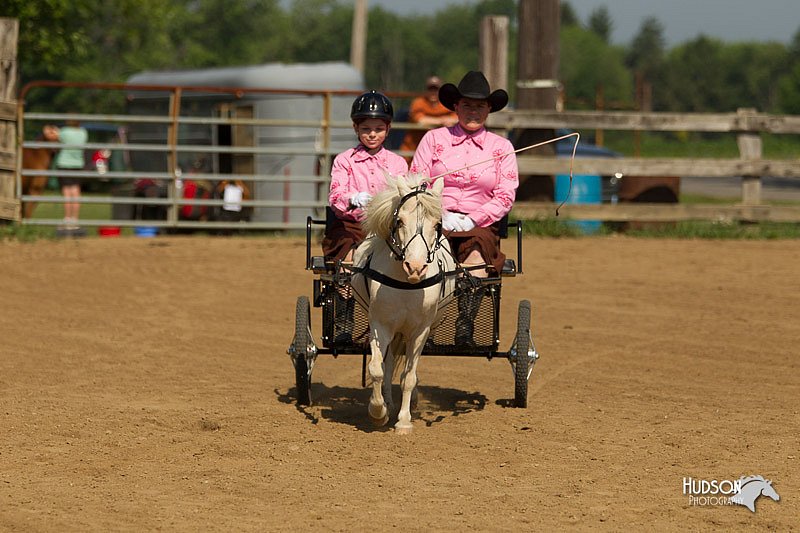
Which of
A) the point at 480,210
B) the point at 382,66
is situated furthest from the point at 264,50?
the point at 480,210

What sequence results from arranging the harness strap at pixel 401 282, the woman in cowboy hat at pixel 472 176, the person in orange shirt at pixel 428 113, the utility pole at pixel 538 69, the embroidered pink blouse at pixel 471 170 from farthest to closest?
the utility pole at pixel 538 69
the person in orange shirt at pixel 428 113
the embroidered pink blouse at pixel 471 170
the woman in cowboy hat at pixel 472 176
the harness strap at pixel 401 282

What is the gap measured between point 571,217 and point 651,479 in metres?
10.5

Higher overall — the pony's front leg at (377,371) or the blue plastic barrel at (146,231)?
the blue plastic barrel at (146,231)

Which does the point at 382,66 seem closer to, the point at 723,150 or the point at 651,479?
the point at 723,150

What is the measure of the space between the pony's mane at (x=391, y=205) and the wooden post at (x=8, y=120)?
33.3 ft

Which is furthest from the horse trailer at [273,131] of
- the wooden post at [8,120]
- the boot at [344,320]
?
the boot at [344,320]

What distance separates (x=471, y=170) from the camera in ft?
23.7

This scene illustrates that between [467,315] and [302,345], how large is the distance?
1022 millimetres

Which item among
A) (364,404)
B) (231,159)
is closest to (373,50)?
(231,159)

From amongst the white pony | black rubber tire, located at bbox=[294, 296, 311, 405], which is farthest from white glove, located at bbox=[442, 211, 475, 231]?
black rubber tire, located at bbox=[294, 296, 311, 405]

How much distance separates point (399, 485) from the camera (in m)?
5.58

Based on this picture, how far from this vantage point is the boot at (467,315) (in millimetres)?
7078

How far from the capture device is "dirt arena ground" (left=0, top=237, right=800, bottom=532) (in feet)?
17.0

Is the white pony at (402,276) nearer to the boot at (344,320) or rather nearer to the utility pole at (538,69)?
the boot at (344,320)
